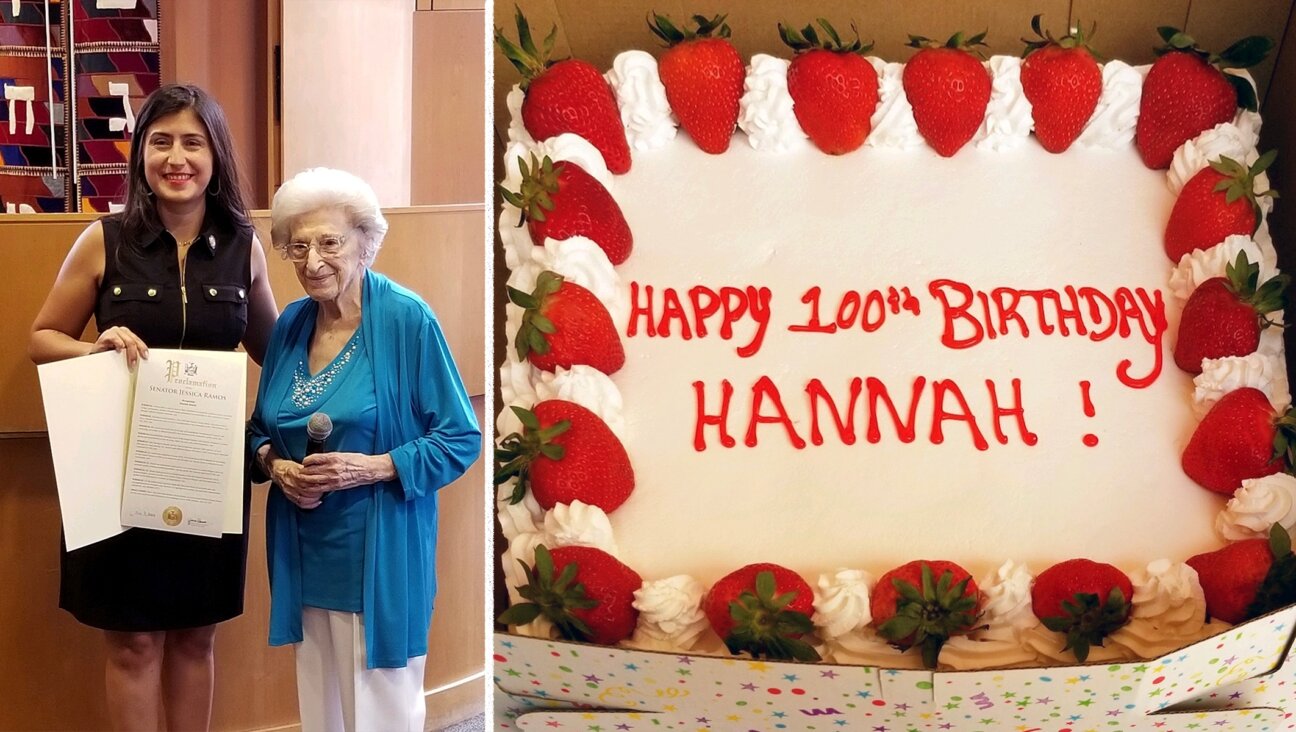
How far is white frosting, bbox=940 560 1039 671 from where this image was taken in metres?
1.26

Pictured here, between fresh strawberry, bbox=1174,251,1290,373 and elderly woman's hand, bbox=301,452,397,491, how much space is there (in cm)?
115

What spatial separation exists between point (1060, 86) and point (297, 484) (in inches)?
49.4

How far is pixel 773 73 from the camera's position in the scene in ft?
4.76

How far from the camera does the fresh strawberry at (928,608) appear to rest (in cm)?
124

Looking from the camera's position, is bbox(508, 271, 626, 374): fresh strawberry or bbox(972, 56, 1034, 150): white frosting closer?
bbox(508, 271, 626, 374): fresh strawberry

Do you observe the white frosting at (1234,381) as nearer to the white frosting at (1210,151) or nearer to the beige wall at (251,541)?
the white frosting at (1210,151)

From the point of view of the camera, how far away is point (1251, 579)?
1.29m

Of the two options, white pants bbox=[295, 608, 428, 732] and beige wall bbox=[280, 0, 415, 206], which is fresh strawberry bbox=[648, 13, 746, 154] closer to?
white pants bbox=[295, 608, 428, 732]

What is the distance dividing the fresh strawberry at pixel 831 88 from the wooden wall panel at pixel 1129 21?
310mm

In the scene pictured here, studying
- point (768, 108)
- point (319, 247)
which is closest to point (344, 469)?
point (319, 247)

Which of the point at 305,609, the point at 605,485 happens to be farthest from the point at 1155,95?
the point at 305,609

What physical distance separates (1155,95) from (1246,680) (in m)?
0.77

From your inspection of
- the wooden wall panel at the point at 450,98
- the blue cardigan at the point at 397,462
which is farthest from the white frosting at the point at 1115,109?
the wooden wall panel at the point at 450,98

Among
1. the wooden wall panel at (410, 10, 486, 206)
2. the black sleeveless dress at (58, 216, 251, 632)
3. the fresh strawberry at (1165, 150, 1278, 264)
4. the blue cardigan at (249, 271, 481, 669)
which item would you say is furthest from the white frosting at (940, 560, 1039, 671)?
the wooden wall panel at (410, 10, 486, 206)
